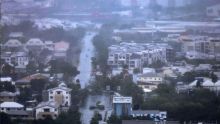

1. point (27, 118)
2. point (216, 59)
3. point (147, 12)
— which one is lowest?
point (27, 118)

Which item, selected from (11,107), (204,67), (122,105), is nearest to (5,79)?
(11,107)

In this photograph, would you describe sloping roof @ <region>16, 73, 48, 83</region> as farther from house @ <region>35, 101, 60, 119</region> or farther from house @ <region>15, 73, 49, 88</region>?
house @ <region>35, 101, 60, 119</region>

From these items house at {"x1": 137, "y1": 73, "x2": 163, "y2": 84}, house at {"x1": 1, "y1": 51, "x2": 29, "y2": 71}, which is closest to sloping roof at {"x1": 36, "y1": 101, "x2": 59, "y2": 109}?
house at {"x1": 1, "y1": 51, "x2": 29, "y2": 71}

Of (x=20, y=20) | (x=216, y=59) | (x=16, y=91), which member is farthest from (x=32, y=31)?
(x=216, y=59)

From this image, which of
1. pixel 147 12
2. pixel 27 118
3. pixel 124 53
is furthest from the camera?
pixel 147 12

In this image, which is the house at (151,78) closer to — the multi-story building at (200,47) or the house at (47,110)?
the multi-story building at (200,47)

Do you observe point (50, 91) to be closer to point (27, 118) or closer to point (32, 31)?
point (27, 118)

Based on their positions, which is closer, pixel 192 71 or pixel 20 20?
pixel 192 71
